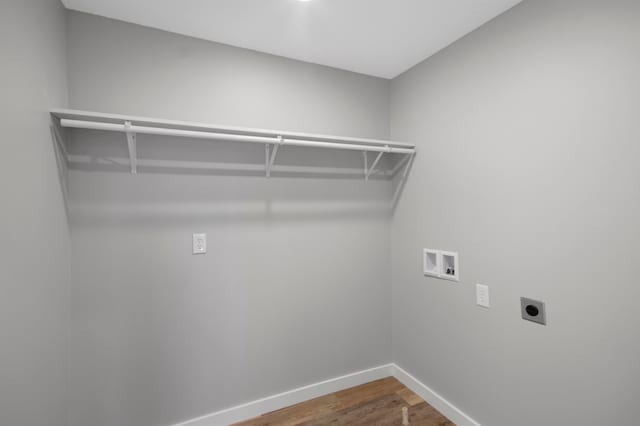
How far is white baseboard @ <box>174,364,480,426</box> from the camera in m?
1.85

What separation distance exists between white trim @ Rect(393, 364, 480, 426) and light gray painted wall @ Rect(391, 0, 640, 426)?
0.04 m

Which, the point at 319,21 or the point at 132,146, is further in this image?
the point at 319,21

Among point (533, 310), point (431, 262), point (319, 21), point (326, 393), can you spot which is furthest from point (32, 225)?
point (533, 310)

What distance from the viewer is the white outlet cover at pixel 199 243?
183 centimetres

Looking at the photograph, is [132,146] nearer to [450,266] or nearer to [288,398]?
[288,398]

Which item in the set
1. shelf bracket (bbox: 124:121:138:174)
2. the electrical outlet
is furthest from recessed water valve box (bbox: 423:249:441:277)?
shelf bracket (bbox: 124:121:138:174)

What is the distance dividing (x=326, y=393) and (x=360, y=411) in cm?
30

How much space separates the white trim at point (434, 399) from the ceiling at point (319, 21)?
2.41 m

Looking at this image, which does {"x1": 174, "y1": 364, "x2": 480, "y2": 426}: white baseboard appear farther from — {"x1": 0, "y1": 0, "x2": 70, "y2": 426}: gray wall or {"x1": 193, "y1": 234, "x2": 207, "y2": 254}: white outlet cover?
{"x1": 193, "y1": 234, "x2": 207, "y2": 254}: white outlet cover

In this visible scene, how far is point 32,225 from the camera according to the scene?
1.21 m

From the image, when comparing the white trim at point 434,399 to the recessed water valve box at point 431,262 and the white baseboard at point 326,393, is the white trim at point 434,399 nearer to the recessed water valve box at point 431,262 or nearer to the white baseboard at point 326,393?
A: the white baseboard at point 326,393

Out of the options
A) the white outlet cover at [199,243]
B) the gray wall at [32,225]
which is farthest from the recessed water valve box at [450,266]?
the gray wall at [32,225]

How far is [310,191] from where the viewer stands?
7.12 ft

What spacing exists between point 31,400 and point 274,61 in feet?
7.26
